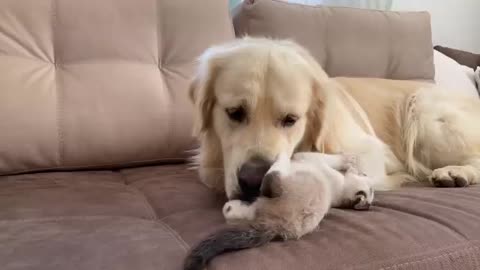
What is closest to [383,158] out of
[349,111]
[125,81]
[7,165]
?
[349,111]

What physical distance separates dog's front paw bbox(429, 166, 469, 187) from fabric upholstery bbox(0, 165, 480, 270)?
0.10m

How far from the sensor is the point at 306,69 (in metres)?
1.44

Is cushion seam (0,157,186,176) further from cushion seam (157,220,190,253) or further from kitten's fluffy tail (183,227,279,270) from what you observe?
kitten's fluffy tail (183,227,279,270)

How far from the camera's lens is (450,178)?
60.4 inches

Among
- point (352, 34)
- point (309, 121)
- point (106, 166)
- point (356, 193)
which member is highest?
point (352, 34)

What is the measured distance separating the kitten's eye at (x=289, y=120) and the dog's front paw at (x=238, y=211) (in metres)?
0.31

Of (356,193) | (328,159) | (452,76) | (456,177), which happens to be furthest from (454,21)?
(356,193)

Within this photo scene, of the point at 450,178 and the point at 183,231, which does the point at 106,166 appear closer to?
the point at 183,231

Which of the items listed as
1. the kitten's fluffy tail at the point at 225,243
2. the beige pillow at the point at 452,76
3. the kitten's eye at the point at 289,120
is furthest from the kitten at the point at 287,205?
the beige pillow at the point at 452,76

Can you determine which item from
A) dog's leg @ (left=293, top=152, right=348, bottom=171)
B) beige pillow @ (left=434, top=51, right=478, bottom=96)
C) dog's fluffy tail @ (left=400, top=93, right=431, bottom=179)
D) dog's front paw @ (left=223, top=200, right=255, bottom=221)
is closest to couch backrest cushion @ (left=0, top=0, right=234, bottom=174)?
dog's leg @ (left=293, top=152, right=348, bottom=171)

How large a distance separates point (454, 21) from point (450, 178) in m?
2.21

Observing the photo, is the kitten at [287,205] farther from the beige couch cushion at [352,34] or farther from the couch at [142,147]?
the beige couch cushion at [352,34]

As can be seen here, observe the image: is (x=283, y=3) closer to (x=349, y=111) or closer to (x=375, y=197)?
(x=349, y=111)

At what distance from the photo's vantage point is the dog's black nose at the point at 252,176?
1.14 m
